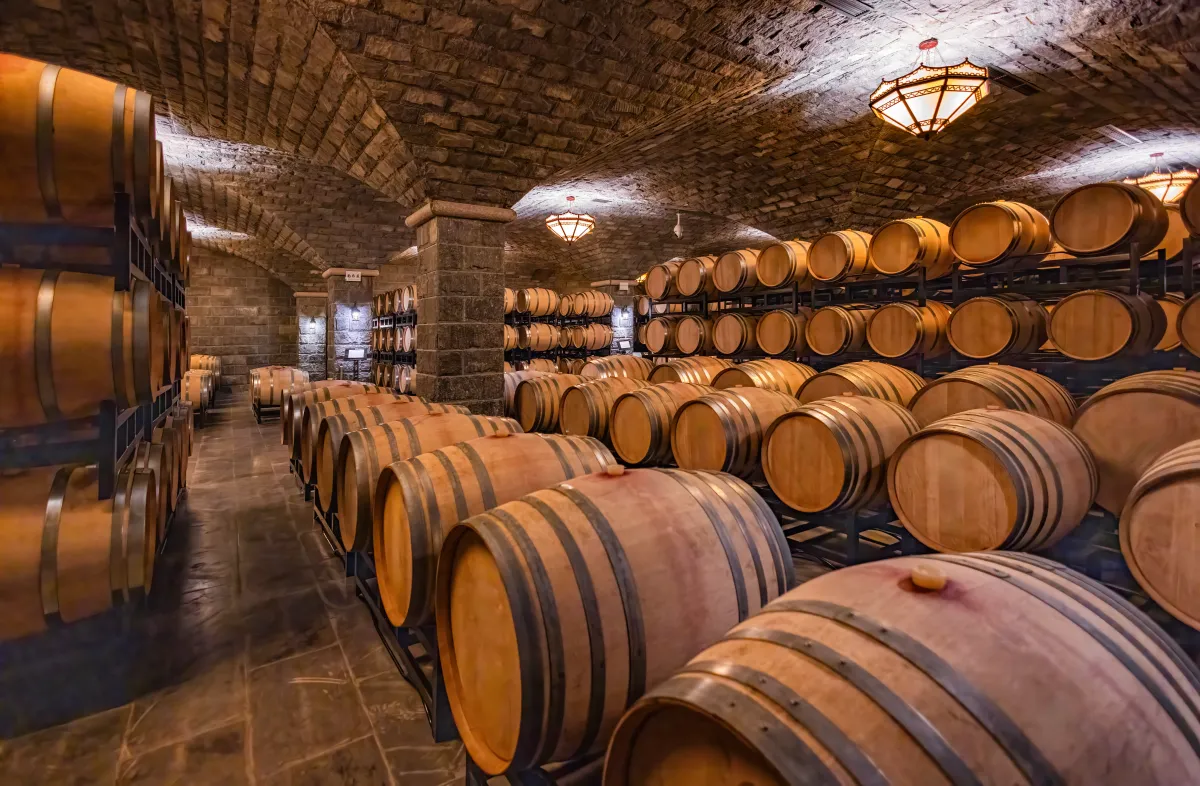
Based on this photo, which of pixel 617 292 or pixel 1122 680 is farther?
pixel 617 292

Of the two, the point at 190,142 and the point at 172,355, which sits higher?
the point at 190,142

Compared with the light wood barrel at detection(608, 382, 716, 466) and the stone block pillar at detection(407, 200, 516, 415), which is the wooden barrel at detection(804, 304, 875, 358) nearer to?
the light wood barrel at detection(608, 382, 716, 466)

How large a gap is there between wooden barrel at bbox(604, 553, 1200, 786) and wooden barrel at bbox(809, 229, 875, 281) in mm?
5246

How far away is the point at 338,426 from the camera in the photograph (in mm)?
3502

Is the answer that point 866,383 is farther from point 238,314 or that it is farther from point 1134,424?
point 238,314

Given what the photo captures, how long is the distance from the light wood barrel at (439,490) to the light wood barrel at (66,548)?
1065 millimetres

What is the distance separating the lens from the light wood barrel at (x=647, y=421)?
4691mm

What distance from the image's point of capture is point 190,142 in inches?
268

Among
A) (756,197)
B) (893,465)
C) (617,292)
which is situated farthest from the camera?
(617,292)

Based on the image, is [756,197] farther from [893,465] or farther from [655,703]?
[655,703]

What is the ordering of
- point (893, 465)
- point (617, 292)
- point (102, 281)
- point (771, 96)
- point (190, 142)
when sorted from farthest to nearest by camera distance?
point (617, 292), point (190, 142), point (771, 96), point (893, 465), point (102, 281)

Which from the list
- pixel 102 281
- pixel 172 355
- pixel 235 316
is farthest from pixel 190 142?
pixel 235 316

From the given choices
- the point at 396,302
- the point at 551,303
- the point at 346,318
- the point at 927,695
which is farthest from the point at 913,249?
the point at 346,318

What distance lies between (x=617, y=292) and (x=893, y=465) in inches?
485
